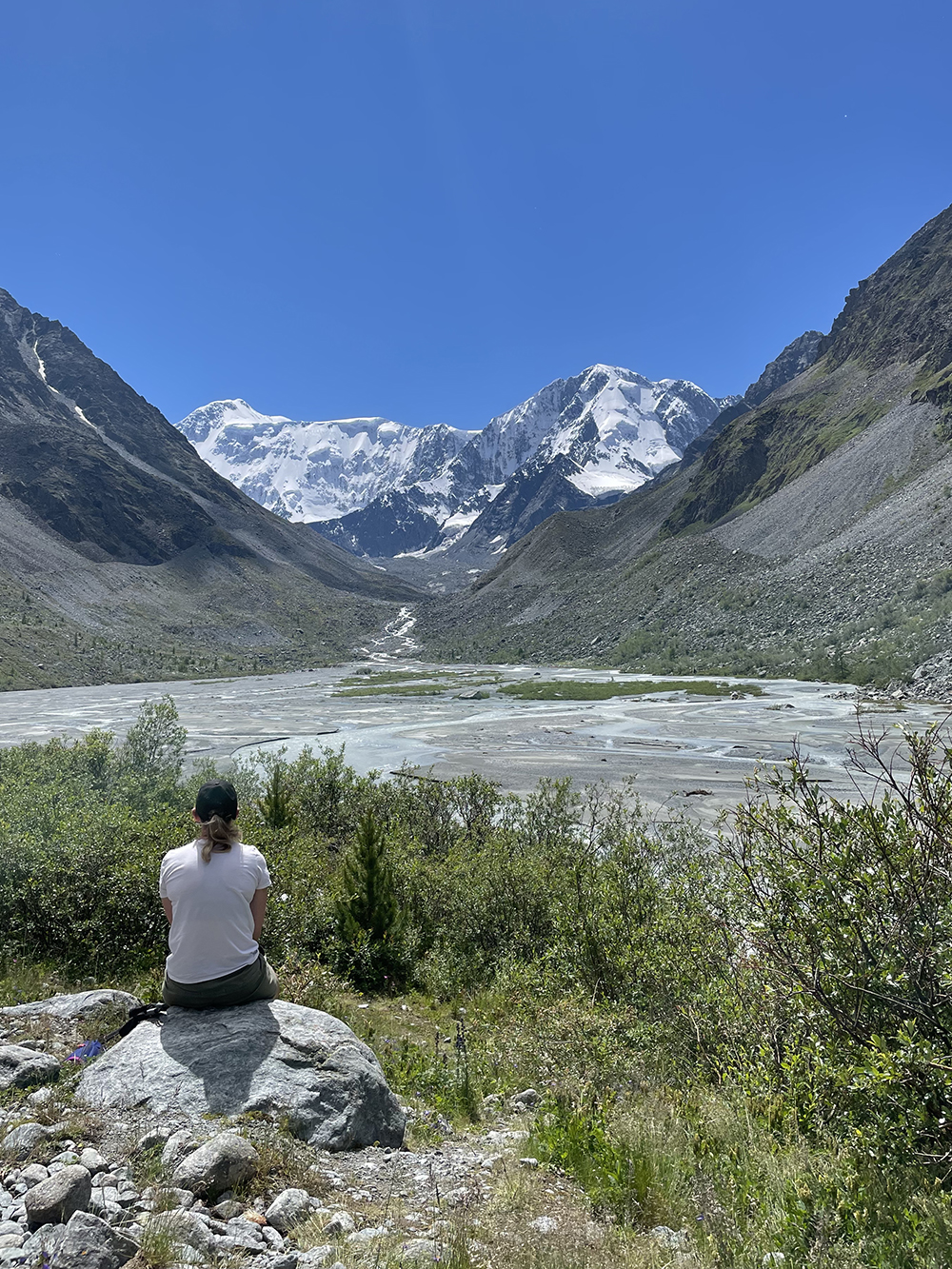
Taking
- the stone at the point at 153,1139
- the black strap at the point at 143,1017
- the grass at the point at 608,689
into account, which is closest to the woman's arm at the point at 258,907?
the black strap at the point at 143,1017

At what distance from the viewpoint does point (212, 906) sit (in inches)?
246

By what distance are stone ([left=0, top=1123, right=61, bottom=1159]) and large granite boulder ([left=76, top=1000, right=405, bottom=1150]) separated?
63 cm

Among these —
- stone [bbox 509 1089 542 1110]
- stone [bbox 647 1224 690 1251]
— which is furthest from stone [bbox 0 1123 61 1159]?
stone [bbox 509 1089 542 1110]

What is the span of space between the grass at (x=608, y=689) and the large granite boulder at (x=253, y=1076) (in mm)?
69675

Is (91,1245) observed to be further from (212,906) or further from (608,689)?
(608,689)

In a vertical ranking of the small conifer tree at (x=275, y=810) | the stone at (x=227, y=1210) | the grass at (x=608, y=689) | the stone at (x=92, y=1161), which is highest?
the stone at (x=92, y=1161)

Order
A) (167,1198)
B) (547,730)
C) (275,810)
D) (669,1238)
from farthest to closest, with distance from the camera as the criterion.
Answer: (547,730) → (275,810) → (669,1238) → (167,1198)

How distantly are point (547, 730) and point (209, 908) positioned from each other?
50130 mm

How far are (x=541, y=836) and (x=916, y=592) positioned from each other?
70.3m

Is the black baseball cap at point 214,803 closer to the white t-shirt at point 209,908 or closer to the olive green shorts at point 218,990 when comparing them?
the white t-shirt at point 209,908

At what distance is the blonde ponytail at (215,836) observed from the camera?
6.31 metres

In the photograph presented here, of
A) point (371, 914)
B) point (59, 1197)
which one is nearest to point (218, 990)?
point (59, 1197)

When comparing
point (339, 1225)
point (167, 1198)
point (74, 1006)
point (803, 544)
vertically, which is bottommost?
point (74, 1006)

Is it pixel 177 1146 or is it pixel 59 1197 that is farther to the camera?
pixel 177 1146
